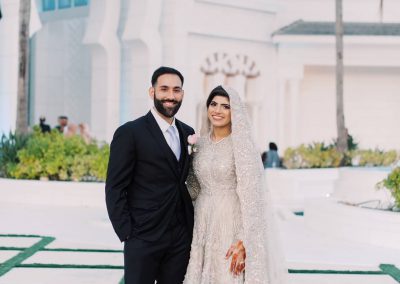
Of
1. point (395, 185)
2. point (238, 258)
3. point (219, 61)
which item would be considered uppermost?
point (219, 61)

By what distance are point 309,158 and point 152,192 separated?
13723 mm

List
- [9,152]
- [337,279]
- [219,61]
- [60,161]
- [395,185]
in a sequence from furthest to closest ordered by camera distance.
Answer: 1. [219,61]
2. [9,152]
3. [60,161]
4. [395,185]
5. [337,279]

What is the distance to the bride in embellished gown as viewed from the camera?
4691 millimetres

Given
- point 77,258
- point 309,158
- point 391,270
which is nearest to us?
point 391,270

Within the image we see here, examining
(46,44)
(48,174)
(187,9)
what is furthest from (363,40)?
(48,174)

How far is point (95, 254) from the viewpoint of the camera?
28.9 ft

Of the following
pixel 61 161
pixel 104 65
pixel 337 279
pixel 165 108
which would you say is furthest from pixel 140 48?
pixel 165 108

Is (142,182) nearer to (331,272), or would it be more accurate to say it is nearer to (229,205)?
(229,205)

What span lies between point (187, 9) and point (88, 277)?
13.4m

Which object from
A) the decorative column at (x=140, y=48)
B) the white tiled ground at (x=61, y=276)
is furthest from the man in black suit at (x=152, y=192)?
the decorative column at (x=140, y=48)

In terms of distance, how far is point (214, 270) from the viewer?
486 centimetres

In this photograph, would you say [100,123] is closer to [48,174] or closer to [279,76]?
[279,76]

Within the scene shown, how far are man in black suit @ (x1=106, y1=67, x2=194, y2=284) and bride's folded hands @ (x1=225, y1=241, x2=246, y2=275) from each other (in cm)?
30

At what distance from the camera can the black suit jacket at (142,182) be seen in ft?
14.8
